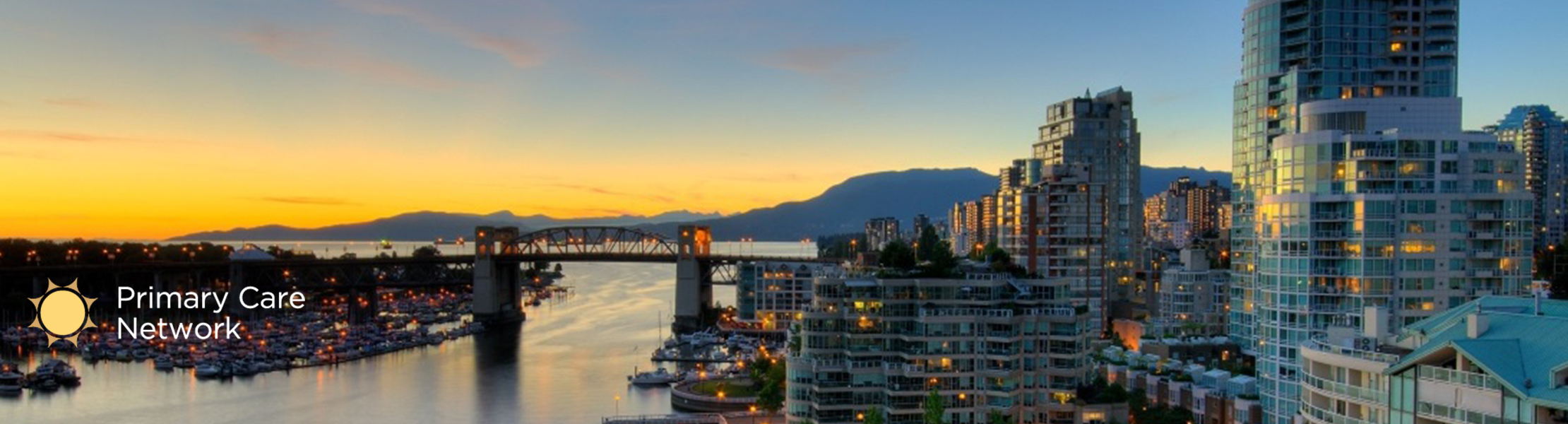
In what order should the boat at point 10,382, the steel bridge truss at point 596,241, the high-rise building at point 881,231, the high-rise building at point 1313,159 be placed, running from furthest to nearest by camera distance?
the high-rise building at point 881,231 → the steel bridge truss at point 596,241 → the boat at point 10,382 → the high-rise building at point 1313,159

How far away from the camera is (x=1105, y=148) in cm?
6134

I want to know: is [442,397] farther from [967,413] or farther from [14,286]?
[14,286]

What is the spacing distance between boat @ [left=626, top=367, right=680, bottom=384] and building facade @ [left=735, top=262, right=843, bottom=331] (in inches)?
849

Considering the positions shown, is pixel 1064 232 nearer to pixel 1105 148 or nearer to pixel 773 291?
pixel 1105 148

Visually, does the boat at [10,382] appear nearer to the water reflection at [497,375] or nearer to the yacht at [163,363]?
the yacht at [163,363]

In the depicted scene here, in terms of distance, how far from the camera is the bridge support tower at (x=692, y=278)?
83.1 metres

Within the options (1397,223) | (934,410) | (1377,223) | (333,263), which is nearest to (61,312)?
(934,410)

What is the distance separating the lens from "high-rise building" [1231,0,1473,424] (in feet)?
84.7

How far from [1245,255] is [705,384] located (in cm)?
2276

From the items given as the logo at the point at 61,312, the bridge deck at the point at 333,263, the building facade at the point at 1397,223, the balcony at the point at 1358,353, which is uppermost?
the building facade at the point at 1397,223

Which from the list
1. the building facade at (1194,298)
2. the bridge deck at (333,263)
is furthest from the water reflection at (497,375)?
the building facade at (1194,298)

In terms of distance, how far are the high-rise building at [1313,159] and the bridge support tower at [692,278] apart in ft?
152

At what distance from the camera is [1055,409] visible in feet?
101

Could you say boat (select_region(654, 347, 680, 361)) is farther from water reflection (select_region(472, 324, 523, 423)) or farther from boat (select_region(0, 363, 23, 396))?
boat (select_region(0, 363, 23, 396))
